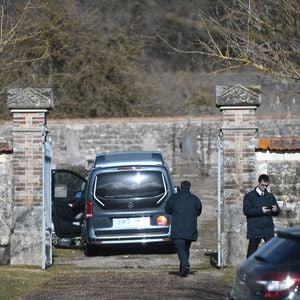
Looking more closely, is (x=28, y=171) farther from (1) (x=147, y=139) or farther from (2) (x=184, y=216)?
(1) (x=147, y=139)

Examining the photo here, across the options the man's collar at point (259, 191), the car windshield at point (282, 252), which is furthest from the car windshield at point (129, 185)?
the car windshield at point (282, 252)

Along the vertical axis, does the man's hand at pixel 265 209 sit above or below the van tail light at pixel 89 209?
above

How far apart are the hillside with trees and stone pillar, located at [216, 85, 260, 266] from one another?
1848 millimetres

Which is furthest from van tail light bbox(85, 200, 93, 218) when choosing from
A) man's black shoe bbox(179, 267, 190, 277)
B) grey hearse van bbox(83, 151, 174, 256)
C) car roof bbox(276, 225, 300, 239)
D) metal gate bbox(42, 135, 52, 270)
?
car roof bbox(276, 225, 300, 239)

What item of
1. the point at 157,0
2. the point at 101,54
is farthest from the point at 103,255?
the point at 157,0

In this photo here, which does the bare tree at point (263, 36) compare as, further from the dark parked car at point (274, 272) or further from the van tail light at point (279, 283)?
the van tail light at point (279, 283)

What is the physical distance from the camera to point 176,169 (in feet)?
104

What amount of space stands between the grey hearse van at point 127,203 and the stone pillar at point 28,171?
1.50m

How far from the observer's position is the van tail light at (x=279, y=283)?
9.09 m

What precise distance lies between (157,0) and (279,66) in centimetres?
3344

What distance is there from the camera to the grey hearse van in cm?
1812

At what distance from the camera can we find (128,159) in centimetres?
1878

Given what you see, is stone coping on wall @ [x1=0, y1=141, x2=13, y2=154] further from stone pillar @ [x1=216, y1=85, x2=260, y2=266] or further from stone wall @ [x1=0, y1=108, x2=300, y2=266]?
stone wall @ [x1=0, y1=108, x2=300, y2=266]

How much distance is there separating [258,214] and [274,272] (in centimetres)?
619
